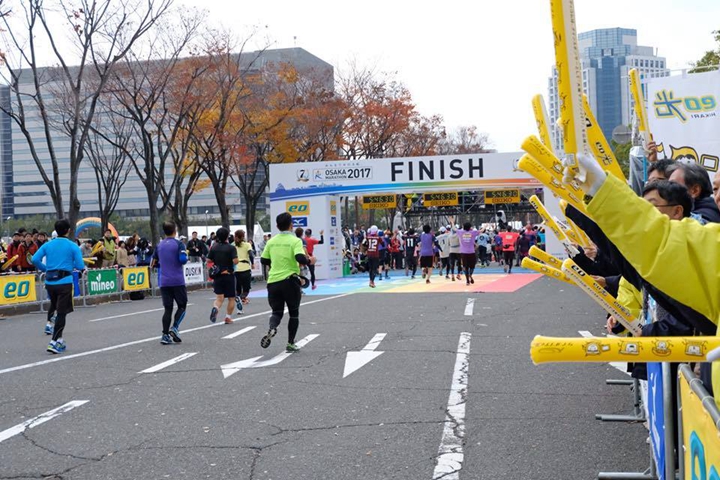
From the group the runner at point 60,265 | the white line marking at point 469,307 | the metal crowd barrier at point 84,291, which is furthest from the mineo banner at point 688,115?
the metal crowd barrier at point 84,291

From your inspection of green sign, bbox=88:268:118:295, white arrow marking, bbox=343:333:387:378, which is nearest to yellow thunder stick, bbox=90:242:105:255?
green sign, bbox=88:268:118:295

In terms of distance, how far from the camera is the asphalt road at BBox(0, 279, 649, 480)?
514 cm

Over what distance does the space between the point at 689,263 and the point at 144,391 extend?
6446mm

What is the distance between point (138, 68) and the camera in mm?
28312

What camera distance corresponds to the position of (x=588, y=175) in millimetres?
2340

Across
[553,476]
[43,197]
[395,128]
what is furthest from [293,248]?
[43,197]

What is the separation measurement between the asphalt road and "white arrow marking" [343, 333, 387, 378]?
61 mm

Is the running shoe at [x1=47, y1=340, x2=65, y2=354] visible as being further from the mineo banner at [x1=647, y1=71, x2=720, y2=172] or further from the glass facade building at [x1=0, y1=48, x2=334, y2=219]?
the glass facade building at [x1=0, y1=48, x2=334, y2=219]

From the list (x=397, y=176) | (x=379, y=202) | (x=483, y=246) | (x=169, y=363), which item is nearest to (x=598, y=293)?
(x=169, y=363)

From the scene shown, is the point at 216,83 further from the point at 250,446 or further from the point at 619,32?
Result: the point at 619,32

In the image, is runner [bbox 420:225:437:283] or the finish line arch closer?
runner [bbox 420:225:437:283]

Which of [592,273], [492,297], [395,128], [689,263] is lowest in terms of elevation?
[492,297]

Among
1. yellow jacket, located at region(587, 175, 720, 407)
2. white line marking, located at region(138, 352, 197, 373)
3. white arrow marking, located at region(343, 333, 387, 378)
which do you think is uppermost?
yellow jacket, located at region(587, 175, 720, 407)

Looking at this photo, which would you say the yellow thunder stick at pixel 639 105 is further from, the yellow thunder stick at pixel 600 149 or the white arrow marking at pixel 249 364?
the white arrow marking at pixel 249 364
